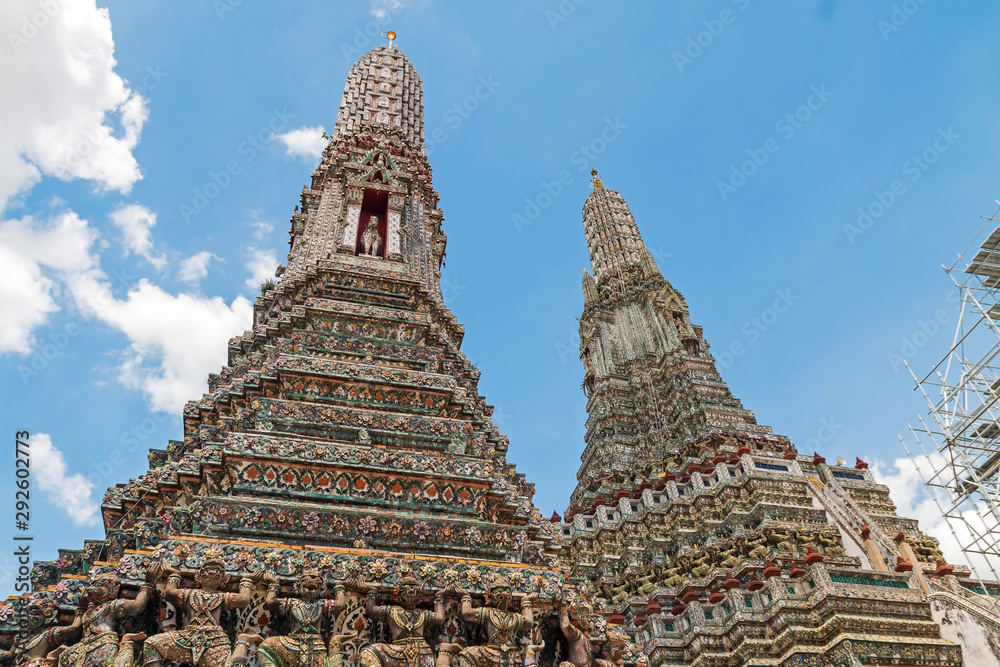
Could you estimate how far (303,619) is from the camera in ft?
17.1

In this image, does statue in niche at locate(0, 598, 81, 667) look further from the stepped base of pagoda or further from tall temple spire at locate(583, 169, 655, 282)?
tall temple spire at locate(583, 169, 655, 282)

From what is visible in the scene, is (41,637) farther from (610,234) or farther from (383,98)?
(610,234)

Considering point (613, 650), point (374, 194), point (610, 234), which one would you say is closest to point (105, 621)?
point (613, 650)

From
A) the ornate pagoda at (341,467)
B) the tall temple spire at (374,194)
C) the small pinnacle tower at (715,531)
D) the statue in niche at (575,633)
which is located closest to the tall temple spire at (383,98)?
the tall temple spire at (374,194)

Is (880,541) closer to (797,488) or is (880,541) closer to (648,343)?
(797,488)

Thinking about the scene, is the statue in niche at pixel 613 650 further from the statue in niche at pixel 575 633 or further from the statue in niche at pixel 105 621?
the statue in niche at pixel 105 621

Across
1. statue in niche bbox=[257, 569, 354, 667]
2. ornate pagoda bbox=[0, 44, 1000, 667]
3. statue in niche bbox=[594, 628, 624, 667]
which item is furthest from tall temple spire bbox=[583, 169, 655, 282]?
statue in niche bbox=[257, 569, 354, 667]

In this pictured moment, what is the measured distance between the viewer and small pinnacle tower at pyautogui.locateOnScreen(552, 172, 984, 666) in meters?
13.3

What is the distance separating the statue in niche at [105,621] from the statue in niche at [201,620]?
0.15 m

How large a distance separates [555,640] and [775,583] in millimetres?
10017

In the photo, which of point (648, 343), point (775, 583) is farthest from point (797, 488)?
point (648, 343)

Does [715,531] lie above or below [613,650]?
above

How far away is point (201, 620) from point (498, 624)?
223 centimetres

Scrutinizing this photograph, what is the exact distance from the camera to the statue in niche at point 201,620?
489cm
